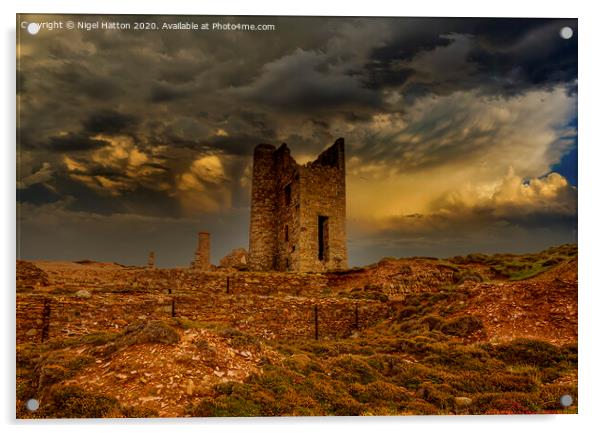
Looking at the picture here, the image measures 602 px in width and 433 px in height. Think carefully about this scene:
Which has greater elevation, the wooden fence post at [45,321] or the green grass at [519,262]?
the green grass at [519,262]

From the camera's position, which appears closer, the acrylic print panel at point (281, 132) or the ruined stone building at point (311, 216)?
the acrylic print panel at point (281, 132)

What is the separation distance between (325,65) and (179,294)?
6.74 meters

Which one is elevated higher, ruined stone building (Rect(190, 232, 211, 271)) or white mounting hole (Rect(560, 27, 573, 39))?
white mounting hole (Rect(560, 27, 573, 39))

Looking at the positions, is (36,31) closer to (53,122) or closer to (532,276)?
(53,122)

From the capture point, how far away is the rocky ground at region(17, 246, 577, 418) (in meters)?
7.22

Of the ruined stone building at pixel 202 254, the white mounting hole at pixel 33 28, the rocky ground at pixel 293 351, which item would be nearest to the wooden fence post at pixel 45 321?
the rocky ground at pixel 293 351

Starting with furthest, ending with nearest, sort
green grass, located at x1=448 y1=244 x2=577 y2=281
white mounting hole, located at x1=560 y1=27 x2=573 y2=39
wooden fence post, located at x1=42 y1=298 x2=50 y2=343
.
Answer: green grass, located at x1=448 y1=244 x2=577 y2=281, white mounting hole, located at x1=560 y1=27 x2=573 y2=39, wooden fence post, located at x1=42 y1=298 x2=50 y2=343

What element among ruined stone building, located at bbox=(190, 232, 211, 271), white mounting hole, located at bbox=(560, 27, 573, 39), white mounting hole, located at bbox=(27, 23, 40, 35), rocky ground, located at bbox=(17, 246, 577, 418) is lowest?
rocky ground, located at bbox=(17, 246, 577, 418)

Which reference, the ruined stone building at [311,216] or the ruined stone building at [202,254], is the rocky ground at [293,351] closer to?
the ruined stone building at [311,216]

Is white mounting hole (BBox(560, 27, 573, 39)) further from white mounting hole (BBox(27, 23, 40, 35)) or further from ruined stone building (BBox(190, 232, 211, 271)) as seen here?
ruined stone building (BBox(190, 232, 211, 271))

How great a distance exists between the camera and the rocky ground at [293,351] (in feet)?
23.7

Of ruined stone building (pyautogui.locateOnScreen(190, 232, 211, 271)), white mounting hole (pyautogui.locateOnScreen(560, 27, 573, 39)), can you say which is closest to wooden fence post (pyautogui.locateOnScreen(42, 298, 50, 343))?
white mounting hole (pyautogui.locateOnScreen(560, 27, 573, 39))

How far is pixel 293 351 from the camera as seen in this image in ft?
30.9

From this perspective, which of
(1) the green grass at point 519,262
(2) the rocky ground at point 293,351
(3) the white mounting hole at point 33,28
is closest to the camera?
(2) the rocky ground at point 293,351
